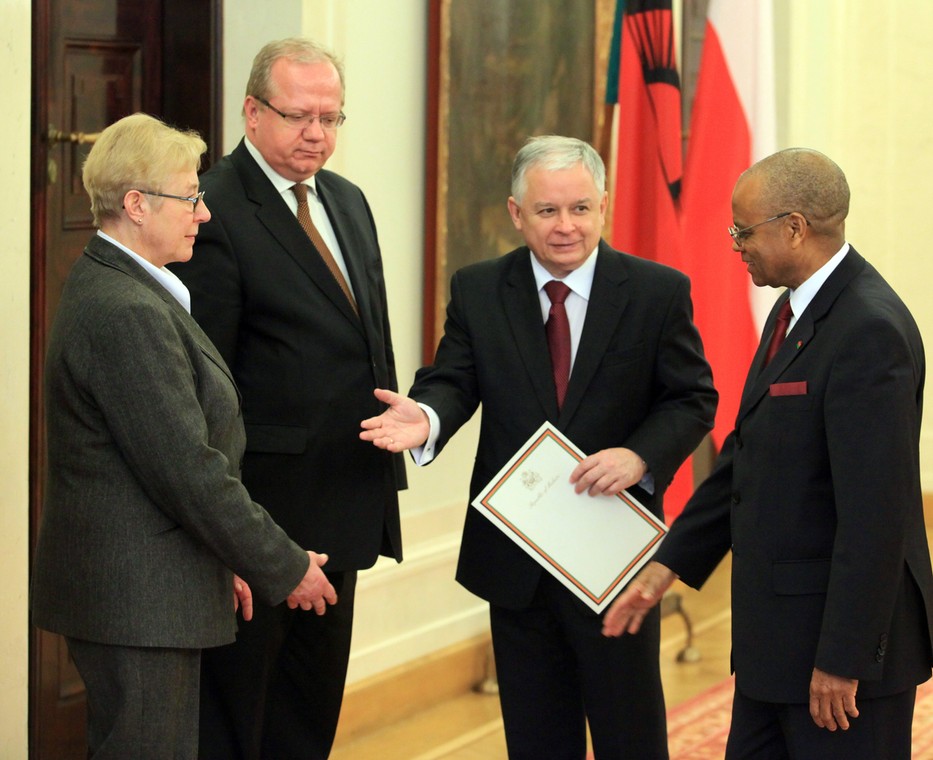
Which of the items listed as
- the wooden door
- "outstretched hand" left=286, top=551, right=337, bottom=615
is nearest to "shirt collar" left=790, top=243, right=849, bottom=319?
"outstretched hand" left=286, top=551, right=337, bottom=615

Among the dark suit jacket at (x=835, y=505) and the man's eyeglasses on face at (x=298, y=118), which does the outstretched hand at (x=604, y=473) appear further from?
the man's eyeglasses on face at (x=298, y=118)

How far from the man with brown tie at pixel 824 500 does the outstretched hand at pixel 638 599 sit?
0.26m

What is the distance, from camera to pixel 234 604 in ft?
7.95

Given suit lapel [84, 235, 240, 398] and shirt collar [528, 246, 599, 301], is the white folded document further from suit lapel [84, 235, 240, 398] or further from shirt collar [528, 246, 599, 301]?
suit lapel [84, 235, 240, 398]

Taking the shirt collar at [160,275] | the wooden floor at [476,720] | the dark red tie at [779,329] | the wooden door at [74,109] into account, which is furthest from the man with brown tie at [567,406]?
the wooden floor at [476,720]

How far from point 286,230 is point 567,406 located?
0.76m

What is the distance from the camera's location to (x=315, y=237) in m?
2.98

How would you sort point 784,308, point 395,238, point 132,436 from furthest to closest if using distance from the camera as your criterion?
point 395,238
point 784,308
point 132,436

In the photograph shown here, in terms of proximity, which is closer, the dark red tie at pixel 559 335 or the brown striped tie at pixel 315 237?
the dark red tie at pixel 559 335

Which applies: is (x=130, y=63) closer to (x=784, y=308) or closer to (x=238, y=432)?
(x=238, y=432)

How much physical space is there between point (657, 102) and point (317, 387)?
206 cm

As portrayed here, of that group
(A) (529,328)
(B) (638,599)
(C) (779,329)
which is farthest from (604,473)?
(C) (779,329)

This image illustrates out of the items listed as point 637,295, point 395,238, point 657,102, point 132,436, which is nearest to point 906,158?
point 657,102

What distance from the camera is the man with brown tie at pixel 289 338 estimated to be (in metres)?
2.85
